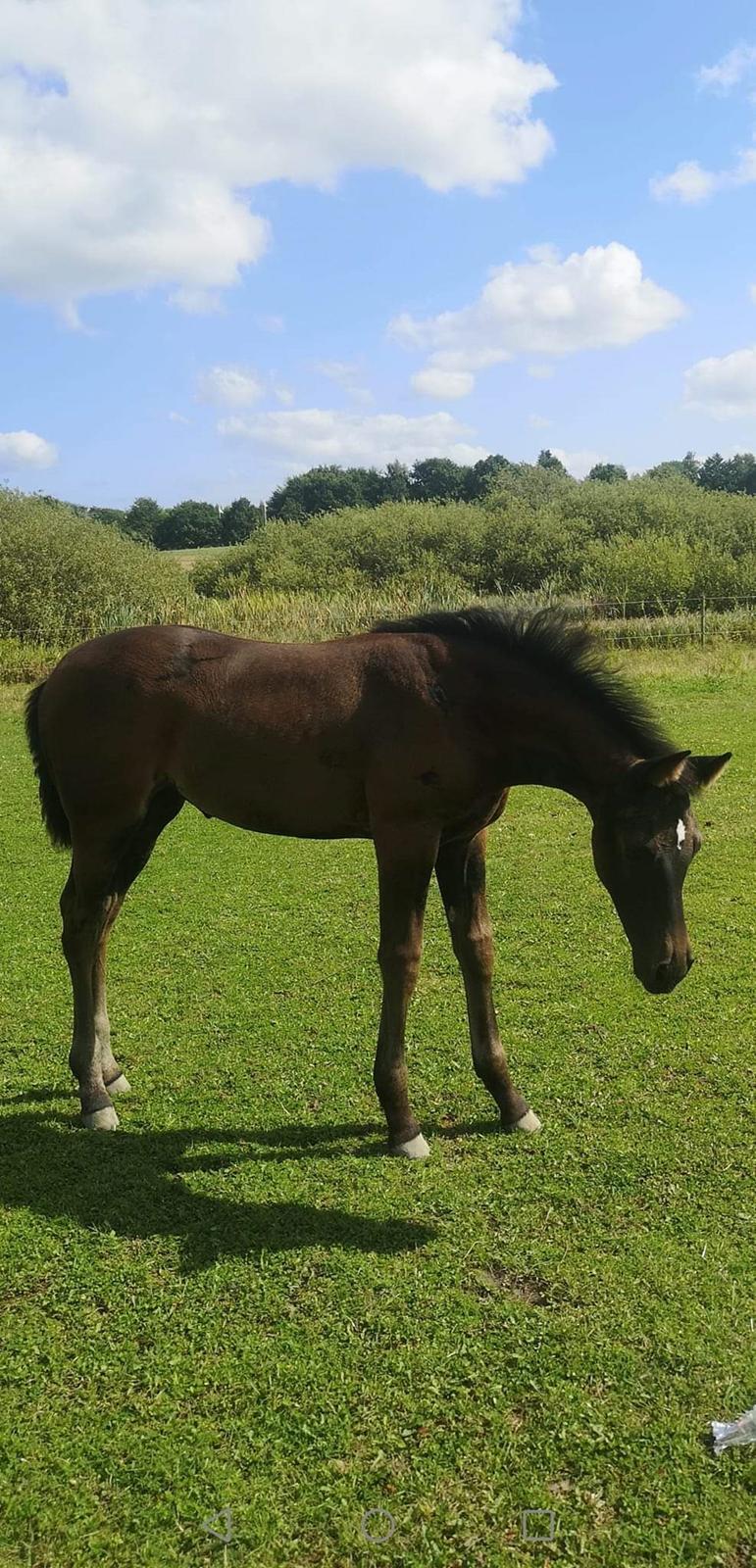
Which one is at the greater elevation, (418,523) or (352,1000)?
(418,523)

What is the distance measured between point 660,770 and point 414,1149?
5.87ft

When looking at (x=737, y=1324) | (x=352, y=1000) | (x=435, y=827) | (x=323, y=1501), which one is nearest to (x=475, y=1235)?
(x=737, y=1324)

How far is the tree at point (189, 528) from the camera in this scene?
254 feet

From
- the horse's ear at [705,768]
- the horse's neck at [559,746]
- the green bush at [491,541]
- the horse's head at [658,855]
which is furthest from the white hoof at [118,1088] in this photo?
the green bush at [491,541]

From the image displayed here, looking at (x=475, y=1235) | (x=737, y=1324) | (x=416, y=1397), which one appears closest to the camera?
(x=416, y=1397)

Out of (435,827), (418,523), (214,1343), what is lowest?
(214,1343)

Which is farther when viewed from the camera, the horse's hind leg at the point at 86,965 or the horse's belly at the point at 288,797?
the horse's hind leg at the point at 86,965

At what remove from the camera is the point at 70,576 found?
26750 millimetres

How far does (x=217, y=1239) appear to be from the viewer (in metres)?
3.21

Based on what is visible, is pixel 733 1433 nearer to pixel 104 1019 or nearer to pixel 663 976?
pixel 663 976

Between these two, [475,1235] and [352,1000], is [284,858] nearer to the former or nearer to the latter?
[352,1000]

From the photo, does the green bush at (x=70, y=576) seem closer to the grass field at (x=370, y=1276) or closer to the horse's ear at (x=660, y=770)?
the grass field at (x=370, y=1276)

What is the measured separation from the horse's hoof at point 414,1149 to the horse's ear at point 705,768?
5.82ft

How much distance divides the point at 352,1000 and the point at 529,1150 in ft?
5.60
